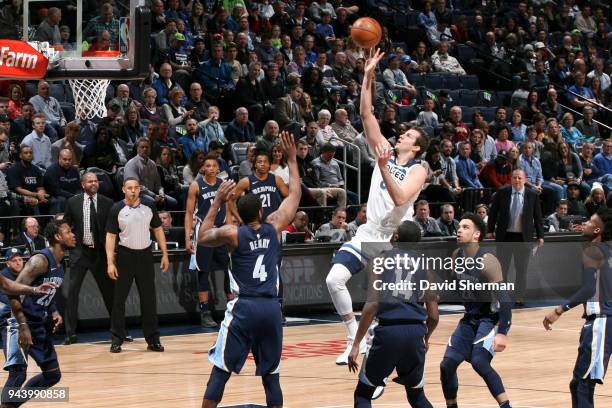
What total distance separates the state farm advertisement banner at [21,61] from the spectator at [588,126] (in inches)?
557

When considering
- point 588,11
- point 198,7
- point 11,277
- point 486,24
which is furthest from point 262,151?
point 588,11

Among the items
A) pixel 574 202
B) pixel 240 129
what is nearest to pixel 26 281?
pixel 240 129

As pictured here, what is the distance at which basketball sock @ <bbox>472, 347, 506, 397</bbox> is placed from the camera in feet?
29.5

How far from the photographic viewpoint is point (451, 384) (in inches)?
356

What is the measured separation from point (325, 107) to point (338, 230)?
161 inches

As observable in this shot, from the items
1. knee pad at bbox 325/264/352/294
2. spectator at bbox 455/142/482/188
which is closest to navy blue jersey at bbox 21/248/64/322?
knee pad at bbox 325/264/352/294

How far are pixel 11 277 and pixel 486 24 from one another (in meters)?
19.1

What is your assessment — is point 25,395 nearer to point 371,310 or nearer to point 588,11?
point 371,310

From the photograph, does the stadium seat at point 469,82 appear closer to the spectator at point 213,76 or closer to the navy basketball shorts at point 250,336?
the spectator at point 213,76

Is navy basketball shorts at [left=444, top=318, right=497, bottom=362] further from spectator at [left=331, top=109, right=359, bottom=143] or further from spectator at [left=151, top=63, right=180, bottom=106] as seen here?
spectator at [left=331, top=109, right=359, bottom=143]

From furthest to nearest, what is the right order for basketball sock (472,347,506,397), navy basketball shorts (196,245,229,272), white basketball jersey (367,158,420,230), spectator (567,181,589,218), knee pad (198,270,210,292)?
spectator (567,181,589,218), knee pad (198,270,210,292), navy basketball shorts (196,245,229,272), white basketball jersey (367,158,420,230), basketball sock (472,347,506,397)

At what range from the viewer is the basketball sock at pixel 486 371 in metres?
9.00

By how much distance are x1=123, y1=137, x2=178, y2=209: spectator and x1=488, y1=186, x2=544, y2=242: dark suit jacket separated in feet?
15.5

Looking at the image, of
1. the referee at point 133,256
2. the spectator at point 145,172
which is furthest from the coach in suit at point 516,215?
the referee at point 133,256
